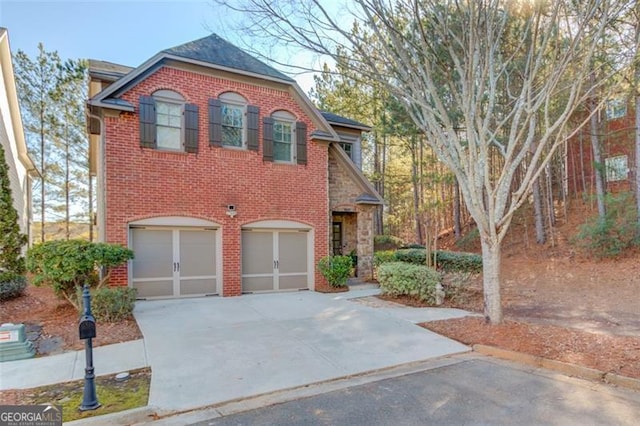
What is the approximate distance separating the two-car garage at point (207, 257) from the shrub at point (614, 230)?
416 inches

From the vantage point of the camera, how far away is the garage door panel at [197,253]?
9.89 meters

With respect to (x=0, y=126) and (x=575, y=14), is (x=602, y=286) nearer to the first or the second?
(x=575, y=14)

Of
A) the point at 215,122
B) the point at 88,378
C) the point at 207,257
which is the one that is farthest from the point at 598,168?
the point at 88,378

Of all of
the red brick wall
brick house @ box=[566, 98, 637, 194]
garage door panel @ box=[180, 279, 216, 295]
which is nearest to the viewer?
the red brick wall

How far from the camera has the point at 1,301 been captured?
28.8 ft

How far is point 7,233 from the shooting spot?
9844mm

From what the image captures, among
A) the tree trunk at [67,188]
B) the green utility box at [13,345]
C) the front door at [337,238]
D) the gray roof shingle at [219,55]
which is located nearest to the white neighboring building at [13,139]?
the tree trunk at [67,188]

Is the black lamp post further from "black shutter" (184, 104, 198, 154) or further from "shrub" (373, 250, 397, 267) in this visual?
"shrub" (373, 250, 397, 267)

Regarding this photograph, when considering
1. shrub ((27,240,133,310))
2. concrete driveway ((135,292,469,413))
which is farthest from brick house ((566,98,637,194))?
shrub ((27,240,133,310))

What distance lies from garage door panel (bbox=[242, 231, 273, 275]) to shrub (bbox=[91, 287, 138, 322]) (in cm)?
380

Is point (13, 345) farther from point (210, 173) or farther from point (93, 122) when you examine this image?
point (93, 122)

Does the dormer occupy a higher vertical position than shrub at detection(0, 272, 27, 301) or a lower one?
higher

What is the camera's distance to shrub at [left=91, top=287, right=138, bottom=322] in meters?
7.02

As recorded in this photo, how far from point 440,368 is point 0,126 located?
15.2 m
